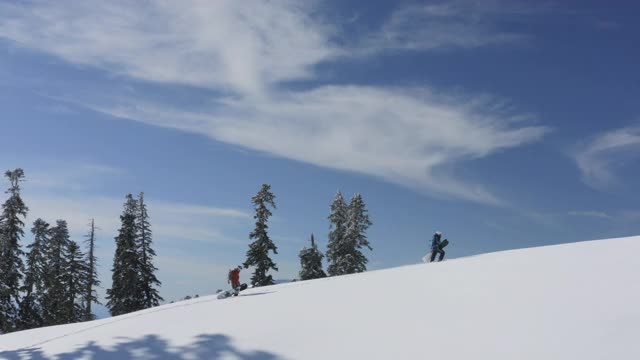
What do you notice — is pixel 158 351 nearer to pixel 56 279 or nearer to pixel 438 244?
pixel 438 244

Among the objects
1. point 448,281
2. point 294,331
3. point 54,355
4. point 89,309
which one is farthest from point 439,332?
point 89,309

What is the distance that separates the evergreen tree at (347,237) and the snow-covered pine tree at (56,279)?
2712cm

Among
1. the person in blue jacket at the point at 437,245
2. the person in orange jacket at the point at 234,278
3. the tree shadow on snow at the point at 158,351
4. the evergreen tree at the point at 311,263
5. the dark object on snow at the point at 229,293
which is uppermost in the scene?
the evergreen tree at the point at 311,263

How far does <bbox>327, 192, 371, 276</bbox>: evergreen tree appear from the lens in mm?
51562

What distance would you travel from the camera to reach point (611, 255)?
51.0ft

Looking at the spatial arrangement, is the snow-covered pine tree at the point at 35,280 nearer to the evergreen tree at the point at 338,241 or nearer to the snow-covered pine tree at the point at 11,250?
the snow-covered pine tree at the point at 11,250

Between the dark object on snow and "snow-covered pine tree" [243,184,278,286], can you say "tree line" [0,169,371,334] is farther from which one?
the dark object on snow

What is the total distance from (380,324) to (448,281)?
14.3 ft

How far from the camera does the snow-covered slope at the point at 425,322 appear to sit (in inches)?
397

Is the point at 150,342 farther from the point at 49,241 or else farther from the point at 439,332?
the point at 49,241

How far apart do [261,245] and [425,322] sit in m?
37.6

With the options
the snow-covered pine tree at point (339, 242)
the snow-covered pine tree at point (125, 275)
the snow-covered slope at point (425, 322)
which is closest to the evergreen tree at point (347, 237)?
the snow-covered pine tree at point (339, 242)

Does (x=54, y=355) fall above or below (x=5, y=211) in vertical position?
below

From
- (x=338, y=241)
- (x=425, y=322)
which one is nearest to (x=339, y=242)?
(x=338, y=241)
